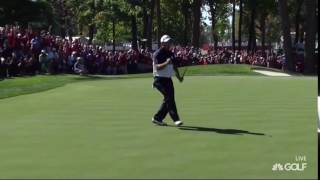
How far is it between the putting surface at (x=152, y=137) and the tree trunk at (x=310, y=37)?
2207 centimetres

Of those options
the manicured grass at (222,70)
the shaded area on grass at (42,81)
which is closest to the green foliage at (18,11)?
the manicured grass at (222,70)

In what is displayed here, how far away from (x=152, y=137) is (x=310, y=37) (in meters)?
32.4

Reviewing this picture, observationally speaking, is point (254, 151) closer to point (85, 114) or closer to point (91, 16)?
point (85, 114)

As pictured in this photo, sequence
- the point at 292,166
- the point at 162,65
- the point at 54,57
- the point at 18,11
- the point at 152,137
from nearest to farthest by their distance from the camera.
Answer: the point at 292,166 < the point at 152,137 < the point at 162,65 < the point at 54,57 < the point at 18,11

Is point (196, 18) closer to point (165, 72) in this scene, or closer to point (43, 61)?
point (43, 61)

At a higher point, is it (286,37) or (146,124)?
(286,37)

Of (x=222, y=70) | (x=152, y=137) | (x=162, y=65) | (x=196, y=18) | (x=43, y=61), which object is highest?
(x=196, y=18)

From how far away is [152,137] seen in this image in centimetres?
1148

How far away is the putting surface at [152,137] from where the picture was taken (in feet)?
28.6

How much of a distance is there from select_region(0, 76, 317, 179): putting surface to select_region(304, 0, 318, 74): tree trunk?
22068 millimetres

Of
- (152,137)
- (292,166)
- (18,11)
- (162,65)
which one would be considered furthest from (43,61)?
(292,166)

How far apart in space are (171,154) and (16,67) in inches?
875

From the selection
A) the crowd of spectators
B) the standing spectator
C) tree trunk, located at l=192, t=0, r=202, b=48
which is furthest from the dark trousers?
tree trunk, located at l=192, t=0, r=202, b=48

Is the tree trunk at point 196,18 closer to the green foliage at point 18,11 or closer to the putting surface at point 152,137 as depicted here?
the green foliage at point 18,11
